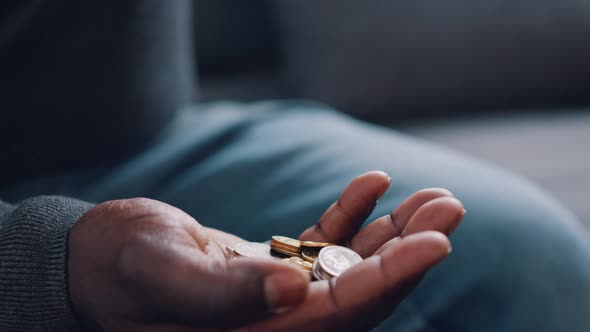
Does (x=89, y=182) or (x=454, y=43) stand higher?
(x=454, y=43)

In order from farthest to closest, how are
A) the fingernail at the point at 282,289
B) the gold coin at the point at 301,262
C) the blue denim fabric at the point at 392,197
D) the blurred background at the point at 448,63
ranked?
the blurred background at the point at 448,63 < the blue denim fabric at the point at 392,197 < the gold coin at the point at 301,262 < the fingernail at the point at 282,289

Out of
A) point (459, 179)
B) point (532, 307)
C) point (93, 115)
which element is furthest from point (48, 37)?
point (532, 307)

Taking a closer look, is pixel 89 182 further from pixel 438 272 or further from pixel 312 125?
pixel 438 272

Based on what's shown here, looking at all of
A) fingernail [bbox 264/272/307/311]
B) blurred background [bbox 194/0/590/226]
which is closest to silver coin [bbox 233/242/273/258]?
fingernail [bbox 264/272/307/311]

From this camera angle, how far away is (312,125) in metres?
0.79

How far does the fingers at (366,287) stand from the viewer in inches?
13.9

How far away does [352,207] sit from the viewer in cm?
48

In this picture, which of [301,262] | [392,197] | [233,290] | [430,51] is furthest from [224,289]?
[430,51]

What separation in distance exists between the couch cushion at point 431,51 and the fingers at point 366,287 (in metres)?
0.69

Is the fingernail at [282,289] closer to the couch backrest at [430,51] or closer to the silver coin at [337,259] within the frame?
the silver coin at [337,259]

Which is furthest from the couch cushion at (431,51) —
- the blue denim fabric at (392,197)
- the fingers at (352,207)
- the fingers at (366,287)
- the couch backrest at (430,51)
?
the fingers at (366,287)

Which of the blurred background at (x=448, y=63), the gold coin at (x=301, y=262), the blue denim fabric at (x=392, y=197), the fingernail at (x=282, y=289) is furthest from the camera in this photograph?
the blurred background at (x=448, y=63)

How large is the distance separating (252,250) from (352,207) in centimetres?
10

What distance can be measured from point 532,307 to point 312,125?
1.23ft
